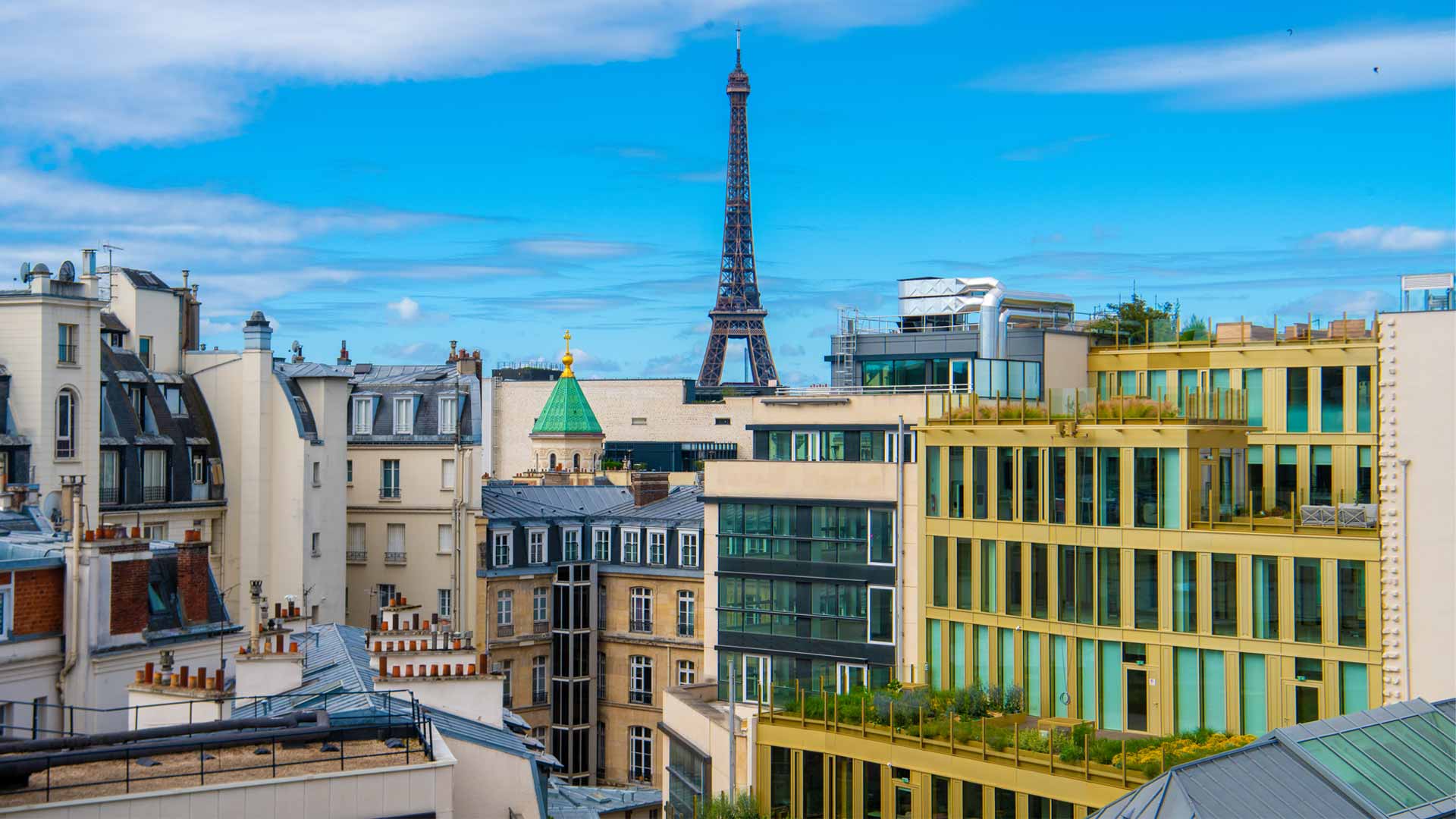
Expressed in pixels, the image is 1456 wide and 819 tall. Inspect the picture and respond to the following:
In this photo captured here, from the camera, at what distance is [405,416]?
205ft

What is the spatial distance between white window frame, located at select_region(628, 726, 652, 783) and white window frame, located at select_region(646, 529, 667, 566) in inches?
255

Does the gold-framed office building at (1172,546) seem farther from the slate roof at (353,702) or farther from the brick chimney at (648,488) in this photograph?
the brick chimney at (648,488)

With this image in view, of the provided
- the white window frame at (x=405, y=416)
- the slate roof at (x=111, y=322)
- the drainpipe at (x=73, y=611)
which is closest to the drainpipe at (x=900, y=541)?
the drainpipe at (x=73, y=611)

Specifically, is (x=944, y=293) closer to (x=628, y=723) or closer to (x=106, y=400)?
(x=628, y=723)

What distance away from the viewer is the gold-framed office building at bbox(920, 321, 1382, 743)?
3266 cm

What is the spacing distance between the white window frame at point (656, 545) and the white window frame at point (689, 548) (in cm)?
62

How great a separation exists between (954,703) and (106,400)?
1226 inches

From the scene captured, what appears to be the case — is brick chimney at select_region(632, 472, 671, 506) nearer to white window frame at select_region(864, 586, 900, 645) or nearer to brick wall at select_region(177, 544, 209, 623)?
white window frame at select_region(864, 586, 900, 645)

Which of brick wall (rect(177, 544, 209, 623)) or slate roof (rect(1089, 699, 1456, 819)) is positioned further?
brick wall (rect(177, 544, 209, 623))

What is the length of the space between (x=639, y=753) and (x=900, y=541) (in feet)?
73.8

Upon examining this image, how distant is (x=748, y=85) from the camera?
510 feet

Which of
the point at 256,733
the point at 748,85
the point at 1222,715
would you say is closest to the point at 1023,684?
the point at 1222,715

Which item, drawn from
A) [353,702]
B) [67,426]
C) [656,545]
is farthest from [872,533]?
[67,426]

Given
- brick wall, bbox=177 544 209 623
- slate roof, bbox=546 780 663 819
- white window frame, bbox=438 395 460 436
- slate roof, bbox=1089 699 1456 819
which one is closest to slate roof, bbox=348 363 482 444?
white window frame, bbox=438 395 460 436
